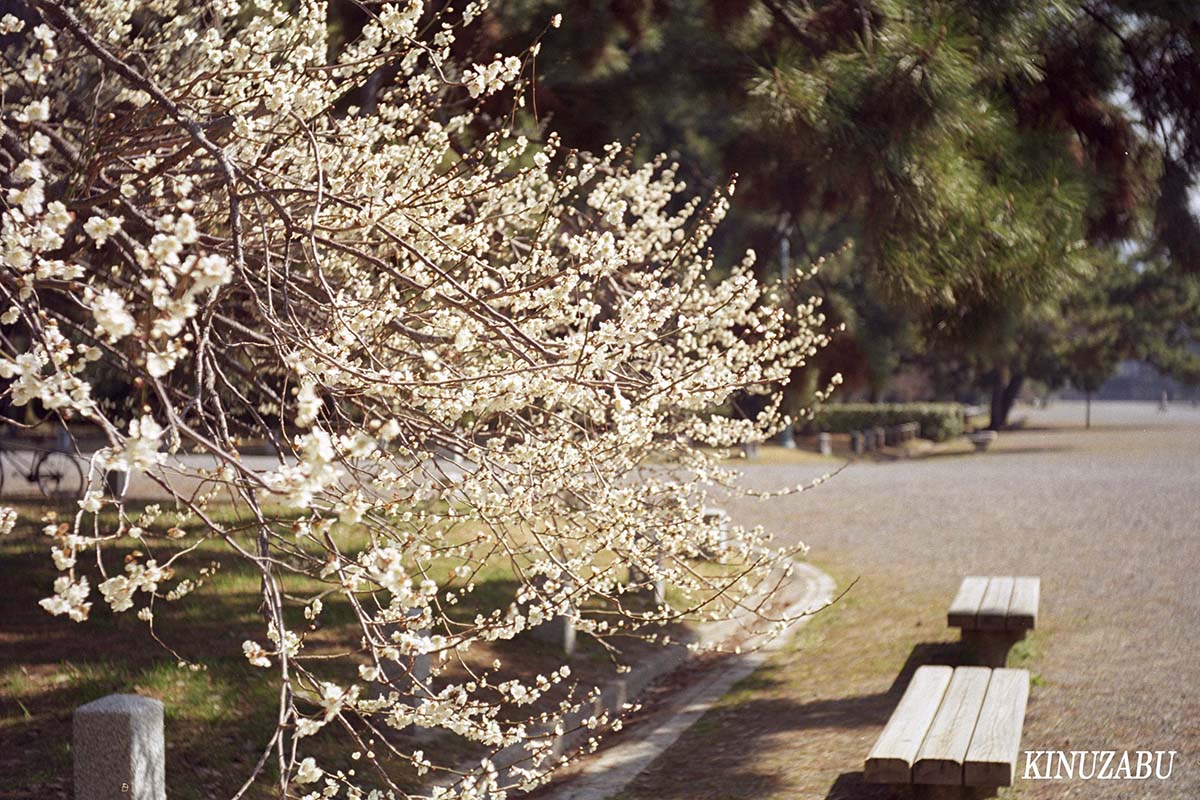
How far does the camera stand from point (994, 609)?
691cm

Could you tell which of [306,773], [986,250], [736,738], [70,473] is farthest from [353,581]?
[70,473]

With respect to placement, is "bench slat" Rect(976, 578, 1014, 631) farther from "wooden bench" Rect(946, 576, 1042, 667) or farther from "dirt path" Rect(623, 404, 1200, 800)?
"dirt path" Rect(623, 404, 1200, 800)

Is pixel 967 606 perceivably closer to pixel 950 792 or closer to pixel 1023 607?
pixel 1023 607

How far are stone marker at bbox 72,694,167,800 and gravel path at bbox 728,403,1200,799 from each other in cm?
370

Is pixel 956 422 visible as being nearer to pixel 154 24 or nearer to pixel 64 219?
pixel 154 24

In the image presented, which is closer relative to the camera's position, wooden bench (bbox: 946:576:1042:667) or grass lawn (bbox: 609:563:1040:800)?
grass lawn (bbox: 609:563:1040:800)

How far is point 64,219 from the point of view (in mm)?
2965

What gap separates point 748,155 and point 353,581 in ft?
19.1

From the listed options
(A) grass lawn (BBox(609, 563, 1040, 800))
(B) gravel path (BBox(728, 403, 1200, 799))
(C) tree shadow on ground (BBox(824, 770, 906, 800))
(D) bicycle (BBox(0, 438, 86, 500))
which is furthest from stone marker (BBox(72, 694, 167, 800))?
(D) bicycle (BBox(0, 438, 86, 500))

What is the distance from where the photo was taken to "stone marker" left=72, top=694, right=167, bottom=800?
397cm

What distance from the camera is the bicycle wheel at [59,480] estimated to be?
12117 mm

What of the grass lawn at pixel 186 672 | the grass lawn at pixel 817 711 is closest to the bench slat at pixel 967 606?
the grass lawn at pixel 817 711

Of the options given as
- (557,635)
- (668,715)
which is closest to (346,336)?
(668,715)

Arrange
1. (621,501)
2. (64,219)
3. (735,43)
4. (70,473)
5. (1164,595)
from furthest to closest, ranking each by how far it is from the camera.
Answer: (70,473)
(1164,595)
(735,43)
(621,501)
(64,219)
